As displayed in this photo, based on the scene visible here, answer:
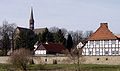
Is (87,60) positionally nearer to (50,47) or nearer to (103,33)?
(103,33)

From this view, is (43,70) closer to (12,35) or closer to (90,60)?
(90,60)

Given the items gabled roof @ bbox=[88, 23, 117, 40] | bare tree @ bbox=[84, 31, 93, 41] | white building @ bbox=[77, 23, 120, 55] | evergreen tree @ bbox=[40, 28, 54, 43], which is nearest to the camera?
white building @ bbox=[77, 23, 120, 55]

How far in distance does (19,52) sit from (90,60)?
14178 mm

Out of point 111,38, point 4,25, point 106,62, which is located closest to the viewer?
point 106,62

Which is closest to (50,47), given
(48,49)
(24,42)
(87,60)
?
(48,49)

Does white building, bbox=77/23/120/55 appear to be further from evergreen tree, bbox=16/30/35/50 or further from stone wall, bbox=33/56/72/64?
evergreen tree, bbox=16/30/35/50

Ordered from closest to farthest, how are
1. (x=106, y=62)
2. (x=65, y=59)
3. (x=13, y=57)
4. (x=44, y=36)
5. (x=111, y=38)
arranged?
1. (x=13, y=57)
2. (x=106, y=62)
3. (x=65, y=59)
4. (x=111, y=38)
5. (x=44, y=36)

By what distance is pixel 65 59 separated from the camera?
140ft

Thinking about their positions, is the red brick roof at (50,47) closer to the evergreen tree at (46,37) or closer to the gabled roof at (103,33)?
the evergreen tree at (46,37)

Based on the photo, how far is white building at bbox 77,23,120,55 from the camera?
46.5 metres

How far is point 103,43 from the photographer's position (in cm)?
4784

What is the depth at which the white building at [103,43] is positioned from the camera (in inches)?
1829

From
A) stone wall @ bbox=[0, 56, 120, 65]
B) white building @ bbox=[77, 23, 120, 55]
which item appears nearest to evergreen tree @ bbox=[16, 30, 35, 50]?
stone wall @ bbox=[0, 56, 120, 65]

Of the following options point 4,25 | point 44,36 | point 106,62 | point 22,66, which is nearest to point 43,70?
point 22,66
